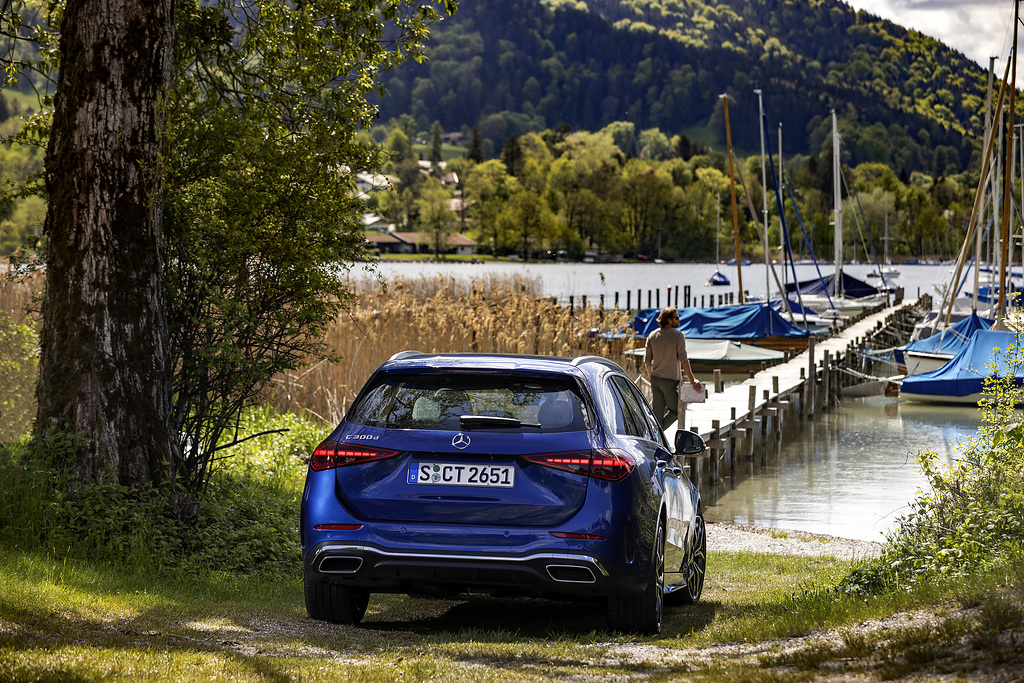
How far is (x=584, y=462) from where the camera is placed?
579 centimetres

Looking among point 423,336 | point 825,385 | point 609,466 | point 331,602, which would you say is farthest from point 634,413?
point 825,385

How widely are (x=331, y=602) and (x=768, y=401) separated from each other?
798 inches

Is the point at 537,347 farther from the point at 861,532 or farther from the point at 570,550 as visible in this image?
the point at 570,550

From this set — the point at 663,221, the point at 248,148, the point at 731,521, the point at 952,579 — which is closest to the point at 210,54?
the point at 248,148

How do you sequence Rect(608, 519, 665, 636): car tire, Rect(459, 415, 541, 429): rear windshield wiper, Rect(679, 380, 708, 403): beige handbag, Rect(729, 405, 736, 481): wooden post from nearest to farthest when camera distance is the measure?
1. Rect(459, 415, 541, 429): rear windshield wiper
2. Rect(608, 519, 665, 636): car tire
3. Rect(679, 380, 708, 403): beige handbag
4. Rect(729, 405, 736, 481): wooden post

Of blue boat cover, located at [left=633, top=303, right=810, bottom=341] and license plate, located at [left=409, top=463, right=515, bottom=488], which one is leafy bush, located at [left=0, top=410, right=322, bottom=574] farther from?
blue boat cover, located at [left=633, top=303, right=810, bottom=341]

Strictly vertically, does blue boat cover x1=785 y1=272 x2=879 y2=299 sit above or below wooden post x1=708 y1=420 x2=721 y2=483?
above

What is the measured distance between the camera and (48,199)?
27.5ft

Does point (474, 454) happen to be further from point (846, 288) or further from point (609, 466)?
point (846, 288)

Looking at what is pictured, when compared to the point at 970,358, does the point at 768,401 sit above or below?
→ below

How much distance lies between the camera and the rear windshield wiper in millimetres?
5875

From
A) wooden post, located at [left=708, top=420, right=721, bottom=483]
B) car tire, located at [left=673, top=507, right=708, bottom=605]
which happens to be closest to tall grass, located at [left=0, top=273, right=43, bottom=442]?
car tire, located at [left=673, top=507, right=708, bottom=605]

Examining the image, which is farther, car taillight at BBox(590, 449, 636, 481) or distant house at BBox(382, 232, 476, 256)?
distant house at BBox(382, 232, 476, 256)

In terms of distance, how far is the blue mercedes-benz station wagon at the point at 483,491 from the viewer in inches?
227
